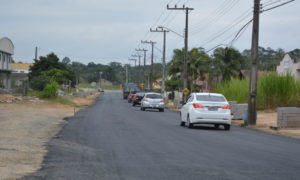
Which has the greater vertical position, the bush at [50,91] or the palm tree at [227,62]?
the palm tree at [227,62]

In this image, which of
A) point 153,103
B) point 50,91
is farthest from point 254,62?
point 50,91

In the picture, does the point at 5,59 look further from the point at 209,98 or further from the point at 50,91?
the point at 209,98

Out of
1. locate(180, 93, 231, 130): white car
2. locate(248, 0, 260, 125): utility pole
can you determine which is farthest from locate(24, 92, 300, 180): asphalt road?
locate(248, 0, 260, 125): utility pole

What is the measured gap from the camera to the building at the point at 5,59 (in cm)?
7206

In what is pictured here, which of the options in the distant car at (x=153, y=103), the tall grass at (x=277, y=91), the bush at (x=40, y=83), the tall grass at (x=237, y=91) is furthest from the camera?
the bush at (x=40, y=83)

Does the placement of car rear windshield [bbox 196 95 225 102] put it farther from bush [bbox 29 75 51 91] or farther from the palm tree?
the palm tree

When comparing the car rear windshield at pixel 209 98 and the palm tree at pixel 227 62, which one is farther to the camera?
the palm tree at pixel 227 62

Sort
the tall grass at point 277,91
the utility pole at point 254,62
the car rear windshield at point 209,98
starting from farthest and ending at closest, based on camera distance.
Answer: the tall grass at point 277,91
the utility pole at point 254,62
the car rear windshield at point 209,98

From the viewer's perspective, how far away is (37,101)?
50.3 meters

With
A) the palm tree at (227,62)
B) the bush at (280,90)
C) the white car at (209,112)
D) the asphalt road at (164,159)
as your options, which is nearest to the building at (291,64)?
the palm tree at (227,62)

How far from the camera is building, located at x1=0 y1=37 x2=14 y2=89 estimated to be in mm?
72062

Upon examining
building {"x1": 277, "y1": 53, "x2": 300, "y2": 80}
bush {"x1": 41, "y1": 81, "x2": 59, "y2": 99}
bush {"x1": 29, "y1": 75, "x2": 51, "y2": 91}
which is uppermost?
building {"x1": 277, "y1": 53, "x2": 300, "y2": 80}

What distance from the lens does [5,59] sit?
74.2 m

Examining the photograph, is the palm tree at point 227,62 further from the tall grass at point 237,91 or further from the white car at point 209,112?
the white car at point 209,112
